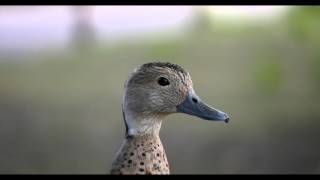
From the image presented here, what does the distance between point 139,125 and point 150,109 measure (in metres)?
0.05

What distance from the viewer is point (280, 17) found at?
5.72 meters

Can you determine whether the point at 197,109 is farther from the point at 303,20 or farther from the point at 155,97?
the point at 303,20

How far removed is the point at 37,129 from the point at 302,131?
1895 millimetres

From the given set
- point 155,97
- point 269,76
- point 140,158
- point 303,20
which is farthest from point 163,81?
point 269,76

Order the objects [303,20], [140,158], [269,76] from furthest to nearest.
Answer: [269,76], [303,20], [140,158]

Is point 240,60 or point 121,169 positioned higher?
point 121,169

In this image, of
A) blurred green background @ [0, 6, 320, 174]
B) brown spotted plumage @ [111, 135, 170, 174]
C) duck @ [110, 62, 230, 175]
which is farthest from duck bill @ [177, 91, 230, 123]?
blurred green background @ [0, 6, 320, 174]

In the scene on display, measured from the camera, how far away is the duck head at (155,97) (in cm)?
173

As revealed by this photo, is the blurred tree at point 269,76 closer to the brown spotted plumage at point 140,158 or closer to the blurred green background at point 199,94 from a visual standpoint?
the blurred green background at point 199,94

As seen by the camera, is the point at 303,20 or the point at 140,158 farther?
the point at 303,20

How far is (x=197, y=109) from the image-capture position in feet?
5.83

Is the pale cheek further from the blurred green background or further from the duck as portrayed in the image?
the blurred green background
